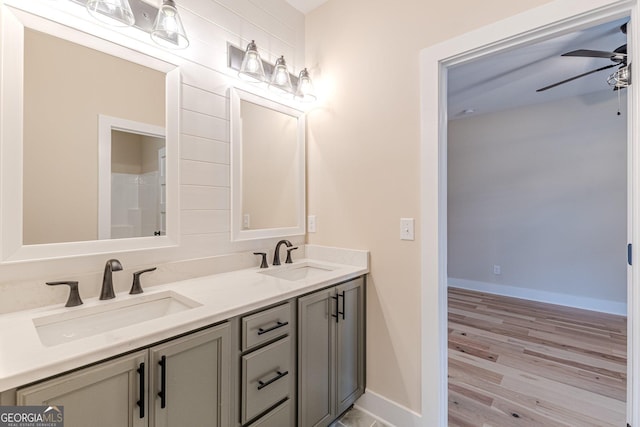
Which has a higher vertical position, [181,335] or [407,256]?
[407,256]

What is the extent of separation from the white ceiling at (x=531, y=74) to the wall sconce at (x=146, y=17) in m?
1.83

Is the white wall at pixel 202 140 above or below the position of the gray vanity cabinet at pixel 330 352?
above

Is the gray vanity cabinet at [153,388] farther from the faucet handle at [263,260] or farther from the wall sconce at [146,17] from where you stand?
the wall sconce at [146,17]

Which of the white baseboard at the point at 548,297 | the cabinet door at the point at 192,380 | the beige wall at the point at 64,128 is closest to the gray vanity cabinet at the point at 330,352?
→ the cabinet door at the point at 192,380

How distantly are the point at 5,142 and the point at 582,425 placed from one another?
3.15 meters

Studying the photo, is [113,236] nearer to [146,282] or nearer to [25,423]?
[146,282]

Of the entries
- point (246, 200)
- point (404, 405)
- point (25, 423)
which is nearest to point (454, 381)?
point (404, 405)

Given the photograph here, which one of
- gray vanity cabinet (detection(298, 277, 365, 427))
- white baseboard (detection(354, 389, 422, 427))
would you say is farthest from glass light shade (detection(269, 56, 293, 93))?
white baseboard (detection(354, 389, 422, 427))

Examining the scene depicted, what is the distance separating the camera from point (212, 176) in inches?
64.5

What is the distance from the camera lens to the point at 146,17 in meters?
1.36

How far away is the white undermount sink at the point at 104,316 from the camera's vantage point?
103 centimetres

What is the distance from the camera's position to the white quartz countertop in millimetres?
735
